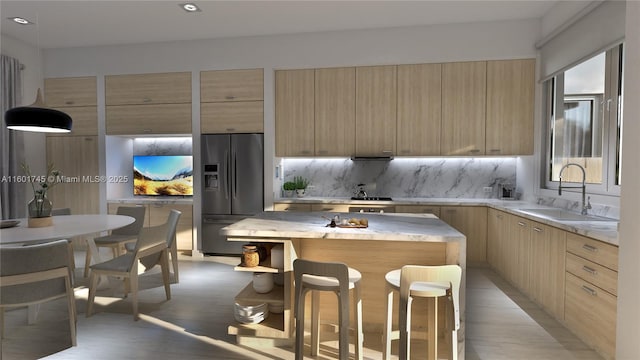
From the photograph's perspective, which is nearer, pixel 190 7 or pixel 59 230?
pixel 59 230

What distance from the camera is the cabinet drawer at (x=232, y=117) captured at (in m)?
4.90

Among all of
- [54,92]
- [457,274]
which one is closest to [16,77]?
[54,92]

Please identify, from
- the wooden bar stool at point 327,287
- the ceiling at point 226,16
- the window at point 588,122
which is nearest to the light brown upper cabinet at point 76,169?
the ceiling at point 226,16

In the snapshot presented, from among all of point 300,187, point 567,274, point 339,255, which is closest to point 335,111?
point 300,187

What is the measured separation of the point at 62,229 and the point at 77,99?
10.5 feet

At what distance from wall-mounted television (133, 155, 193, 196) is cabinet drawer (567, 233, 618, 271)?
482 cm

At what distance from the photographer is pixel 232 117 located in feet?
16.2

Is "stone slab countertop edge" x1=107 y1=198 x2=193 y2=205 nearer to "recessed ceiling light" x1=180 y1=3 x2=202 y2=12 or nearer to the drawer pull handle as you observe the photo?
"recessed ceiling light" x1=180 y1=3 x2=202 y2=12

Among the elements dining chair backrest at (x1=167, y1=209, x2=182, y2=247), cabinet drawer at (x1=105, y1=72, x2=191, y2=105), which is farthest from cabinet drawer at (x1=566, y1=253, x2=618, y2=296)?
cabinet drawer at (x1=105, y1=72, x2=191, y2=105)

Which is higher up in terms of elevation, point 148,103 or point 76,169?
point 148,103

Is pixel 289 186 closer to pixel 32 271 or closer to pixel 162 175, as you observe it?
pixel 162 175

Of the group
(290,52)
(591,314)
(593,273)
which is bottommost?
(591,314)

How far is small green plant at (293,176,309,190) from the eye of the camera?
4.99 metres

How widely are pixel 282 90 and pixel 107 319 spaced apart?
11.0ft
